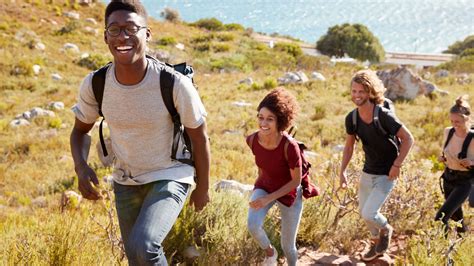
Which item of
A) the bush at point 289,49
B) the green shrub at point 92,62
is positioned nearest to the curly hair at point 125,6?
the green shrub at point 92,62

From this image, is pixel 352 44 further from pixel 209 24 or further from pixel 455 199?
pixel 455 199

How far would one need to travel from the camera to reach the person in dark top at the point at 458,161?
4.28 metres

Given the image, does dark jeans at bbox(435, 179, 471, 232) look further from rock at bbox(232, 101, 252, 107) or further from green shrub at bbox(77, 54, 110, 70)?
green shrub at bbox(77, 54, 110, 70)

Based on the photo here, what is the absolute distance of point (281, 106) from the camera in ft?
11.2

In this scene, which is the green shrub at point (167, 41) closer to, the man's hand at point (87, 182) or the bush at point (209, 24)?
the bush at point (209, 24)

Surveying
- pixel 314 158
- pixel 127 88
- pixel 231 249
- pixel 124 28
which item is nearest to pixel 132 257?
pixel 127 88

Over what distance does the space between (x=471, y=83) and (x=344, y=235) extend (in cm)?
1486

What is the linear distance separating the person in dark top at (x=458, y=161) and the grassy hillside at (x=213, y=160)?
28 cm

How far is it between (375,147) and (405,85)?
1171cm

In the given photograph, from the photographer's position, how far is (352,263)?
14.0 ft

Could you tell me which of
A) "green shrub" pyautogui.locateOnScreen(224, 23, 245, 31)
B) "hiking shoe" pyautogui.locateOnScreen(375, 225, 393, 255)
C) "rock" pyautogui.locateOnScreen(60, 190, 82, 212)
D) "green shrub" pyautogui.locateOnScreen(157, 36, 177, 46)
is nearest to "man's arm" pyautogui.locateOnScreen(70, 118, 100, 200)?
"hiking shoe" pyautogui.locateOnScreen(375, 225, 393, 255)

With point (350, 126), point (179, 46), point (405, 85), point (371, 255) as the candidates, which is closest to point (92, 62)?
point (179, 46)

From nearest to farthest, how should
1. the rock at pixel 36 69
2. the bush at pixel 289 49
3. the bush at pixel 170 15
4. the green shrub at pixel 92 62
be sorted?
the rock at pixel 36 69 → the green shrub at pixel 92 62 → the bush at pixel 289 49 → the bush at pixel 170 15

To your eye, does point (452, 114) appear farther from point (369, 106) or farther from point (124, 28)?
point (124, 28)
